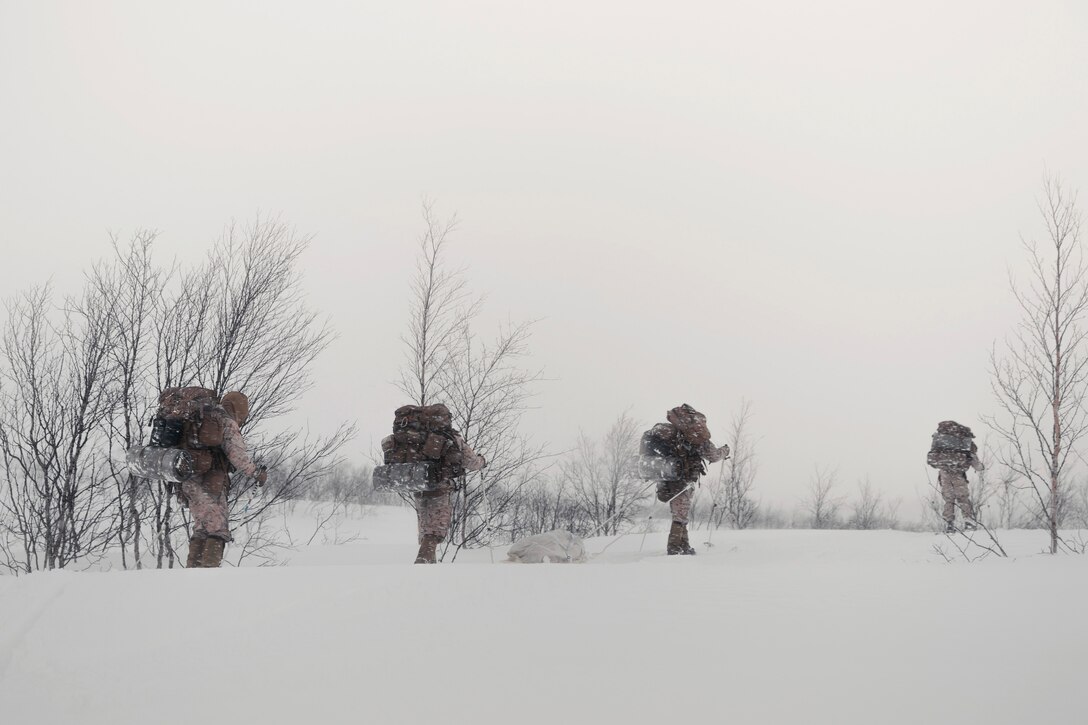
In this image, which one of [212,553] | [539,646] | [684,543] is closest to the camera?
[539,646]

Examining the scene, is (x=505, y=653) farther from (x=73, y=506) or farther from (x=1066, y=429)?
(x=73, y=506)

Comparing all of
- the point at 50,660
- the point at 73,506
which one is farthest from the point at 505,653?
the point at 73,506

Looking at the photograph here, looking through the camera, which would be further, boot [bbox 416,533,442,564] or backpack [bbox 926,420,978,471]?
backpack [bbox 926,420,978,471]

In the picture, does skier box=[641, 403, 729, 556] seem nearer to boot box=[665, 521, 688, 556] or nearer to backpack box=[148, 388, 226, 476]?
boot box=[665, 521, 688, 556]

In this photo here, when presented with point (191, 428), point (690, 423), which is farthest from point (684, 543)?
point (191, 428)

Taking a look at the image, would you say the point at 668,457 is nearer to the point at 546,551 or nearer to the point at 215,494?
the point at 546,551

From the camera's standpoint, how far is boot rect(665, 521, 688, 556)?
780cm

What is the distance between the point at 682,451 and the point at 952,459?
5.73 metres

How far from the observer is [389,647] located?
9.61 ft

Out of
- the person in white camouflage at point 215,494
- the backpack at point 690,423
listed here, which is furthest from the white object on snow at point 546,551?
the person in white camouflage at point 215,494

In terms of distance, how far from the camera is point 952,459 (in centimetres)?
1090

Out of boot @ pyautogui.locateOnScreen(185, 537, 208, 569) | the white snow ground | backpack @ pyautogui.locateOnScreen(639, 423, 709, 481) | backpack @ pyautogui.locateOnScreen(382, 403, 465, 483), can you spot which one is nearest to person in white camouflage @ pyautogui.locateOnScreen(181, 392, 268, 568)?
boot @ pyautogui.locateOnScreen(185, 537, 208, 569)

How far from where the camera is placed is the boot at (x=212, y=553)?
5.51 meters

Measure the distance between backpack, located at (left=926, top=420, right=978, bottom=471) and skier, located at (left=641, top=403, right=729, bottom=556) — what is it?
515cm
